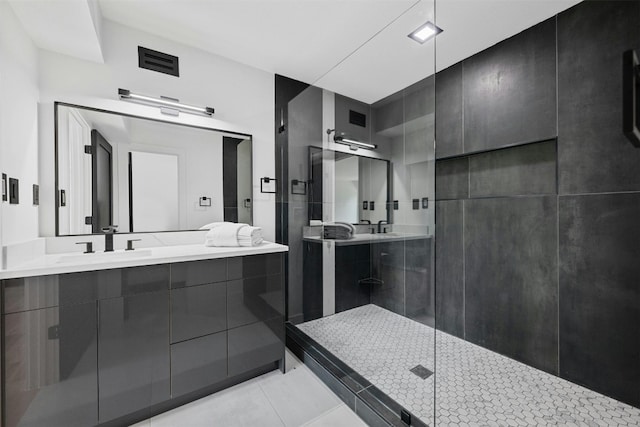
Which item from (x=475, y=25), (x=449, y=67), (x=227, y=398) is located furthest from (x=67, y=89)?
(x=449, y=67)

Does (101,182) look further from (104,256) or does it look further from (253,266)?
(253,266)

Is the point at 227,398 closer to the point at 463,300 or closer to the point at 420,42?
the point at 463,300

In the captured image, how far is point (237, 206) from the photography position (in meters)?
2.30

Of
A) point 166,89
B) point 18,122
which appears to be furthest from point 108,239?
point 166,89

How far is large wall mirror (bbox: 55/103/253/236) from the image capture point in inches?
66.9

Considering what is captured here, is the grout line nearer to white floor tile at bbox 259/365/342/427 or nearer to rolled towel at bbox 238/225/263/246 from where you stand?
white floor tile at bbox 259/365/342/427

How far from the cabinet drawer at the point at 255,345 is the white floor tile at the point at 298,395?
0.48 ft

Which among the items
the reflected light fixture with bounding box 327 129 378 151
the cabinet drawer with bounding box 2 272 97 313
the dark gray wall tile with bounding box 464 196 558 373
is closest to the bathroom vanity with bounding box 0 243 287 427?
the cabinet drawer with bounding box 2 272 97 313

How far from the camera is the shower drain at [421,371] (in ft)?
5.73

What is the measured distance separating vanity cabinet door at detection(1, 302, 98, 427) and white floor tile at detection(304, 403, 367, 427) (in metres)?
1.15

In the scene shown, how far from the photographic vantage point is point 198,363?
5.24 feet

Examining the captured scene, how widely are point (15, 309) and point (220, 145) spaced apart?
1.56 meters

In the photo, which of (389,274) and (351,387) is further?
(389,274)

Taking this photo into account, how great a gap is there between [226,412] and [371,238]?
161 cm
